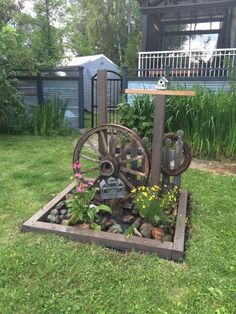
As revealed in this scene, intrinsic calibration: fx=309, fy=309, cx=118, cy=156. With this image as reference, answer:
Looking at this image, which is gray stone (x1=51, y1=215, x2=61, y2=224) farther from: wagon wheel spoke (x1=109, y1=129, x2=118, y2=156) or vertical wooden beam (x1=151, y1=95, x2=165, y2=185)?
vertical wooden beam (x1=151, y1=95, x2=165, y2=185)

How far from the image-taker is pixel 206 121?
5270mm

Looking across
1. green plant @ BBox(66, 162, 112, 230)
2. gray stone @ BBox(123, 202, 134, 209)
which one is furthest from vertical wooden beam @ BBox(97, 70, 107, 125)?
gray stone @ BBox(123, 202, 134, 209)

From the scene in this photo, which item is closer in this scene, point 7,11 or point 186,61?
point 186,61

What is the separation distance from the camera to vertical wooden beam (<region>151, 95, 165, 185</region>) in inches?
110

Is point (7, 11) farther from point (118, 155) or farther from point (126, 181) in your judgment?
point (126, 181)

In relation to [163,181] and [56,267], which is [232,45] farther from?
[56,267]

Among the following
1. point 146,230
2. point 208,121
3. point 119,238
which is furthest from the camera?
point 208,121

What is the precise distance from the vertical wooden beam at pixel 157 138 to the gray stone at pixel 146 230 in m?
0.49

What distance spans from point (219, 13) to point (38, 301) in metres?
10.3

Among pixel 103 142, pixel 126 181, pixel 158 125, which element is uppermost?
pixel 158 125

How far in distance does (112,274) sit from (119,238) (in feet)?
1.26

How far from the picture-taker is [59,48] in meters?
9.49

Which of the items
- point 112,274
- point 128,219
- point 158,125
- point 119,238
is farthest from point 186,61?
point 112,274

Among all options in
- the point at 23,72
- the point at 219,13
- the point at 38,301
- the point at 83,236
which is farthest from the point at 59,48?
the point at 38,301
